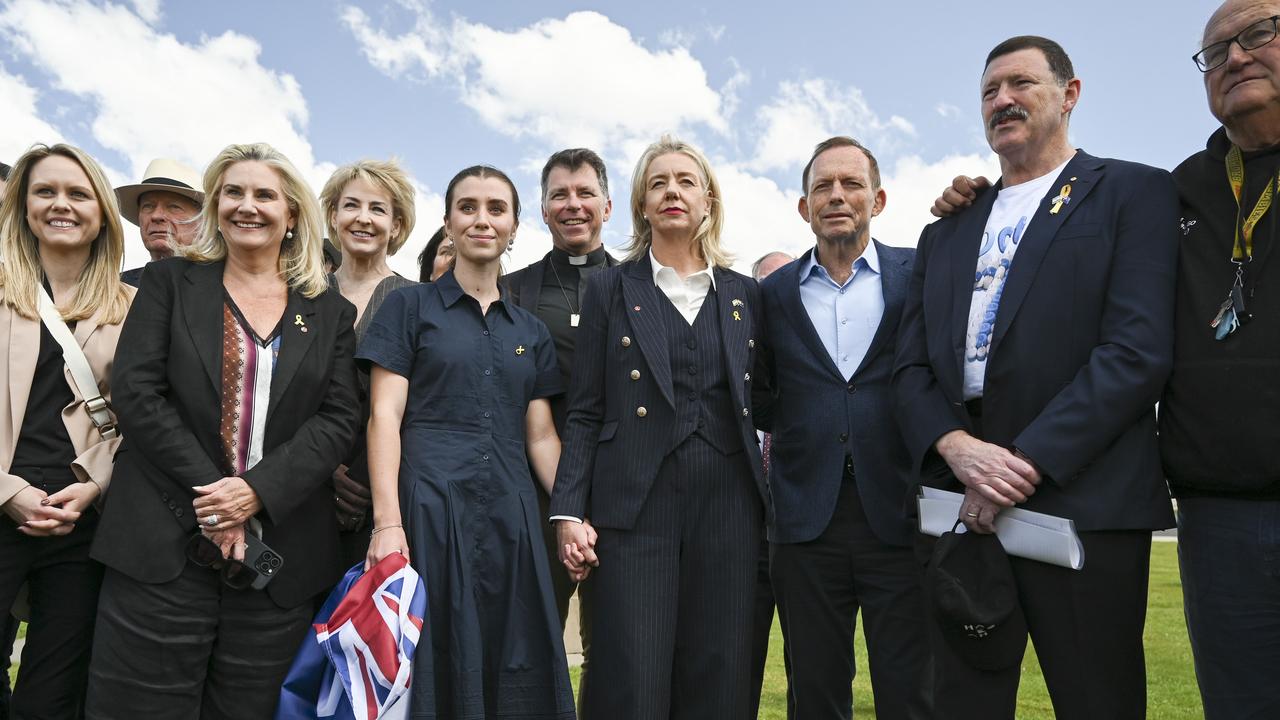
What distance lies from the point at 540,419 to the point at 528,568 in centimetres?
66

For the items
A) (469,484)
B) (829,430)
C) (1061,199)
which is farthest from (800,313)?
(469,484)

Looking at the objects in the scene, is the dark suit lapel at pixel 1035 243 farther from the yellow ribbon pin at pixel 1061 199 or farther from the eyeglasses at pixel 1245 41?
the eyeglasses at pixel 1245 41

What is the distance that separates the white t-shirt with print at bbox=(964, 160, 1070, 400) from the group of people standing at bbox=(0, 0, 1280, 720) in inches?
0.6

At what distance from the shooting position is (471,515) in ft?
11.5

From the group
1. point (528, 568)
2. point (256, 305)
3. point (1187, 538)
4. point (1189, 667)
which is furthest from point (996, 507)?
point (1189, 667)

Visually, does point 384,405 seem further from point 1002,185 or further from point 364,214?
point 1002,185

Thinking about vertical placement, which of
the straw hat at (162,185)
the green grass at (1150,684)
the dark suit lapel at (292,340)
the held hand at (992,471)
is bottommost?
the green grass at (1150,684)

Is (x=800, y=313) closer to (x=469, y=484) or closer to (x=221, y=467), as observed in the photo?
(x=469, y=484)

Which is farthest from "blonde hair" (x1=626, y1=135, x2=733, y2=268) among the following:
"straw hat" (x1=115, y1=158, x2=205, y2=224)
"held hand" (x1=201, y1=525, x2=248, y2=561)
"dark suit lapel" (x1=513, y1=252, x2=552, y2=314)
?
"straw hat" (x1=115, y1=158, x2=205, y2=224)

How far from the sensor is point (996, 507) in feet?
9.62

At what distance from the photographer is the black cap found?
113 inches

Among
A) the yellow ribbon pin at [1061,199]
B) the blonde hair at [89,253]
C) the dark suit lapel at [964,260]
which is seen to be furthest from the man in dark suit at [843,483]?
the blonde hair at [89,253]

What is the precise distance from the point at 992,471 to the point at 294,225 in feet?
9.78

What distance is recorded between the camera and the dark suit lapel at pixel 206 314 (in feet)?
11.2
